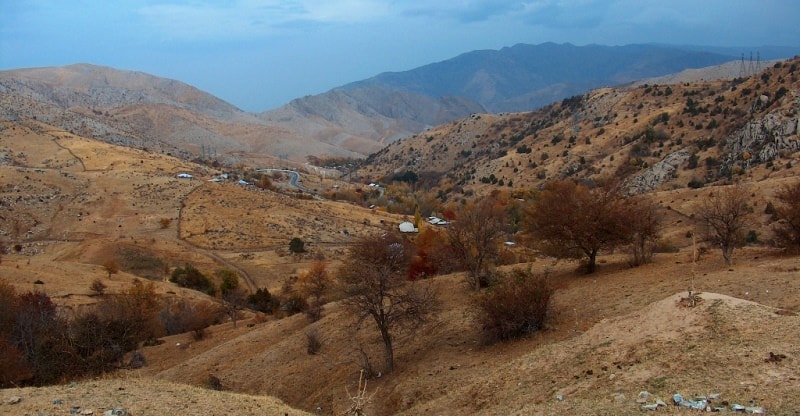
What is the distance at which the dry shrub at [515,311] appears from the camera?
20594mm

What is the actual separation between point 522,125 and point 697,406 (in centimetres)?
16786

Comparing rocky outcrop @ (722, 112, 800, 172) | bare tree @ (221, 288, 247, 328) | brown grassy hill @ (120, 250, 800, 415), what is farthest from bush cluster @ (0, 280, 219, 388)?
rocky outcrop @ (722, 112, 800, 172)

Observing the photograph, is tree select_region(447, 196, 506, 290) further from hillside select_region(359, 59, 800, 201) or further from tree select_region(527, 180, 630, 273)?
hillside select_region(359, 59, 800, 201)

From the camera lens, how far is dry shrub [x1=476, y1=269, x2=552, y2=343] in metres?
20.6

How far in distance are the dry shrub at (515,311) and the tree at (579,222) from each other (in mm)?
7386

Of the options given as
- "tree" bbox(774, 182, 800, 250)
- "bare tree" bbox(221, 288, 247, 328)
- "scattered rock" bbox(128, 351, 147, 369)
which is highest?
"tree" bbox(774, 182, 800, 250)

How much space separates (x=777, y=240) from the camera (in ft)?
83.2

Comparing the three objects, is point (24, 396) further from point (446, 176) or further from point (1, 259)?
point (446, 176)

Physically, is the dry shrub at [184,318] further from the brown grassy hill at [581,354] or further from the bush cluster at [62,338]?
the brown grassy hill at [581,354]

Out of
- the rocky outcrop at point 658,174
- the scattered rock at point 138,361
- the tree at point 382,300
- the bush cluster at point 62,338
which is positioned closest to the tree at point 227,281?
the bush cluster at point 62,338

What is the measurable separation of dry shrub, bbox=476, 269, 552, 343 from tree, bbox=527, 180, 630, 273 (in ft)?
24.2

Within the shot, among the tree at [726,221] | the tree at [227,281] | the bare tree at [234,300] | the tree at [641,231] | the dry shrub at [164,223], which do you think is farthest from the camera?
the dry shrub at [164,223]

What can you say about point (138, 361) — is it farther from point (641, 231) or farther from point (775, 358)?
point (775, 358)

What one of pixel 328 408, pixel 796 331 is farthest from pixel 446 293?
pixel 796 331
